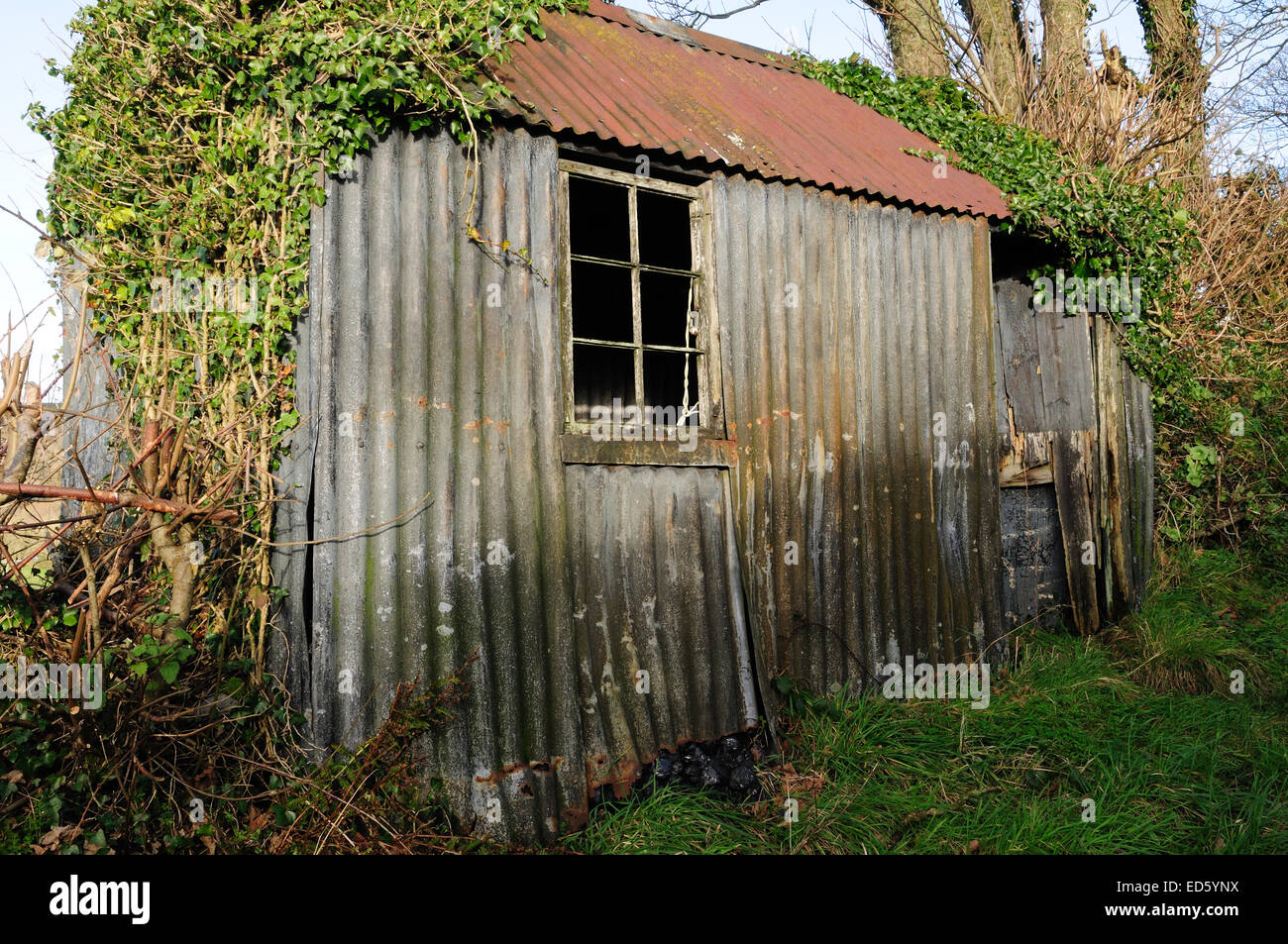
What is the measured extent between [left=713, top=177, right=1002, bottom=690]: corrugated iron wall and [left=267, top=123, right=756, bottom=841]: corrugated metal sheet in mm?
956

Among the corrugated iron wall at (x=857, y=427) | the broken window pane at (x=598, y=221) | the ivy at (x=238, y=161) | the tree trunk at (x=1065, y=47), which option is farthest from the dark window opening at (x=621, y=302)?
the tree trunk at (x=1065, y=47)

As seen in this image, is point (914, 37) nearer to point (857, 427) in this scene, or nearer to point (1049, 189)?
point (1049, 189)

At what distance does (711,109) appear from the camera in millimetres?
5734

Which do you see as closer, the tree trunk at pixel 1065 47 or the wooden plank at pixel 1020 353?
the wooden plank at pixel 1020 353

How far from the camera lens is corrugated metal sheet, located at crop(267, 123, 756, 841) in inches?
153

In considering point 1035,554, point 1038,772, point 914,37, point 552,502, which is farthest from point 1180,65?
point 552,502

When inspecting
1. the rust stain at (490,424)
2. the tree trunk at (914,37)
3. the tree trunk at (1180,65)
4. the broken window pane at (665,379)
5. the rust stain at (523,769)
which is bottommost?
the rust stain at (523,769)

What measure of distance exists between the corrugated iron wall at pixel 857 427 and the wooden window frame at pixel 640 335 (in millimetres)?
95

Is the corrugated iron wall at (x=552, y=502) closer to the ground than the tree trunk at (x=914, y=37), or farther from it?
closer to the ground

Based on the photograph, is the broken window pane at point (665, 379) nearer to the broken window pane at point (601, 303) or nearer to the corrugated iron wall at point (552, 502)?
the broken window pane at point (601, 303)

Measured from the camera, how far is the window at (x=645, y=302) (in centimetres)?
498

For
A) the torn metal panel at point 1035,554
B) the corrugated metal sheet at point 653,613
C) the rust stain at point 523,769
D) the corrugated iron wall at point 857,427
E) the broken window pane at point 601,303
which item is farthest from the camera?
the broken window pane at point 601,303

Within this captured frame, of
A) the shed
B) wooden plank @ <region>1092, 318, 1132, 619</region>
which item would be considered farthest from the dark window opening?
wooden plank @ <region>1092, 318, 1132, 619</region>

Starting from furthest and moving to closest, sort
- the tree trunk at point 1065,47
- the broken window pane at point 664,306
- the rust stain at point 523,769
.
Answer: the tree trunk at point 1065,47
the broken window pane at point 664,306
the rust stain at point 523,769
